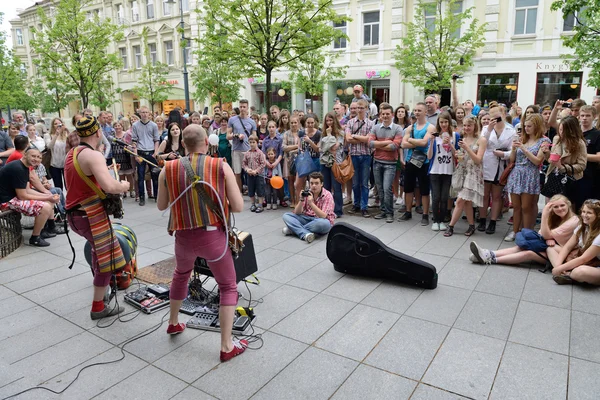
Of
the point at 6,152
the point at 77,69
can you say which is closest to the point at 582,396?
the point at 6,152

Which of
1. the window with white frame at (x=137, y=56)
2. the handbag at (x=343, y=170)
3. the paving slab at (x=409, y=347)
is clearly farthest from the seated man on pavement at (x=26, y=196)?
the window with white frame at (x=137, y=56)

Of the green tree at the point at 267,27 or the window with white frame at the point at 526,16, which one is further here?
the window with white frame at the point at 526,16

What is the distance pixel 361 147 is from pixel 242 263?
422 cm

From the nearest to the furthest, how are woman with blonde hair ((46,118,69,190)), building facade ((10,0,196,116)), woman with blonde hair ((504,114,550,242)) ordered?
woman with blonde hair ((504,114,550,242))
woman with blonde hair ((46,118,69,190))
building facade ((10,0,196,116))

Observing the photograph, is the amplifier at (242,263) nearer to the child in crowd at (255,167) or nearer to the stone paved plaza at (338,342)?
the stone paved plaza at (338,342)

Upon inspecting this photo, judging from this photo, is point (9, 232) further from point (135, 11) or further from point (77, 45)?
point (135, 11)

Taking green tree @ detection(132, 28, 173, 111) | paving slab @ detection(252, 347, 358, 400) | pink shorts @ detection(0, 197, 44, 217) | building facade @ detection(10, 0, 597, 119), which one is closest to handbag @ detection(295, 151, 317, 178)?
pink shorts @ detection(0, 197, 44, 217)

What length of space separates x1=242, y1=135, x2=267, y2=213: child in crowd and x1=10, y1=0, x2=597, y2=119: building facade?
738cm

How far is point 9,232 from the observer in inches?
253

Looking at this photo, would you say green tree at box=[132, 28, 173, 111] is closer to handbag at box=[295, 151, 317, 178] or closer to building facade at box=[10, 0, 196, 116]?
building facade at box=[10, 0, 196, 116]

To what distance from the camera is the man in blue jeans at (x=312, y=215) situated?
673 centimetres

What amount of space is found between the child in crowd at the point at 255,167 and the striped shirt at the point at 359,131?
1821 mm

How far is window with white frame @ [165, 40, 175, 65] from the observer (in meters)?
33.0

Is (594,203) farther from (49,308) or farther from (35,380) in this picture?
(49,308)
